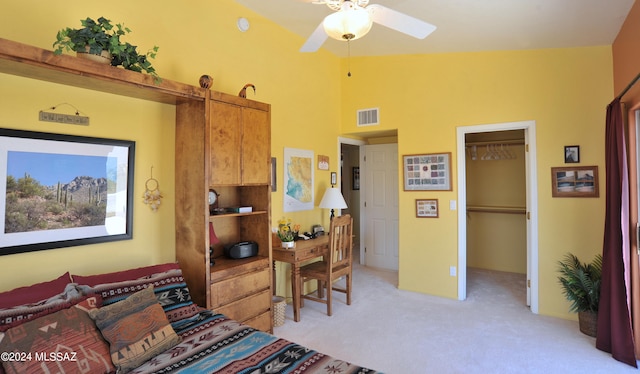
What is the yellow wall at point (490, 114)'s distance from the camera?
3.43m

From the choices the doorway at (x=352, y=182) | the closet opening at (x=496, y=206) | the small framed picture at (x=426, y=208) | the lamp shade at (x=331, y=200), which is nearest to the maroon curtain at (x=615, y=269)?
the small framed picture at (x=426, y=208)

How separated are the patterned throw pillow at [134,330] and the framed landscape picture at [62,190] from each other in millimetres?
729

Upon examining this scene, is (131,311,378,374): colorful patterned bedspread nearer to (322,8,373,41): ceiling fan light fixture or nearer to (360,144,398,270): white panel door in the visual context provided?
(322,8,373,41): ceiling fan light fixture

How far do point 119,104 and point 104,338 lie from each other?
1.62m

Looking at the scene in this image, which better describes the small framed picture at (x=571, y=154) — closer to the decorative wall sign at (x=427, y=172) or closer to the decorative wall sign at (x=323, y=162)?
the decorative wall sign at (x=427, y=172)

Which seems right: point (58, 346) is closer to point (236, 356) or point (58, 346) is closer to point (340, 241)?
point (236, 356)

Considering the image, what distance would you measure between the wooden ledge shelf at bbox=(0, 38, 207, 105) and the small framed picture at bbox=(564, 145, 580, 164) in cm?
360

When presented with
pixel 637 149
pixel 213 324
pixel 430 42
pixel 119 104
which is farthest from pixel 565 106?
pixel 119 104

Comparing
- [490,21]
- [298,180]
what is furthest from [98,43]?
[490,21]

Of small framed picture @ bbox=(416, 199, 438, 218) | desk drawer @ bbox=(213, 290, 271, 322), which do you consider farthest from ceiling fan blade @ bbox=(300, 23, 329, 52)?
small framed picture @ bbox=(416, 199, 438, 218)

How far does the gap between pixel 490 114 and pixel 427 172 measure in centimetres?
98

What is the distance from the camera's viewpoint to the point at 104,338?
1.69 meters

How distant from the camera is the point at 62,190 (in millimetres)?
2203

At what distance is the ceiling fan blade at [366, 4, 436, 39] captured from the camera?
196 centimetres
